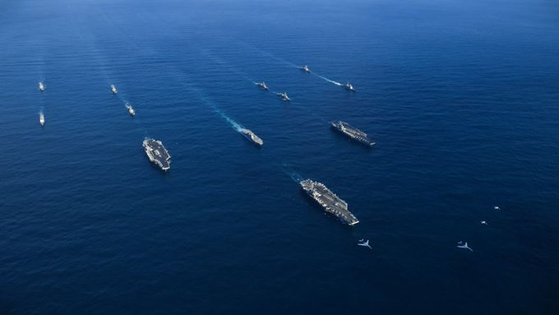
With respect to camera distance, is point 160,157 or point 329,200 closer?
point 329,200

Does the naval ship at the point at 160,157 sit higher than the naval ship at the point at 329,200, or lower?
lower

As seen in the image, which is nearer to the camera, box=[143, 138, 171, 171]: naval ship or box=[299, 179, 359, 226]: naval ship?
box=[299, 179, 359, 226]: naval ship

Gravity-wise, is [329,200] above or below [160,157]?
above

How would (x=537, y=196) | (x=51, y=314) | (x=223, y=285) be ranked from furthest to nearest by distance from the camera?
(x=537, y=196)
(x=223, y=285)
(x=51, y=314)

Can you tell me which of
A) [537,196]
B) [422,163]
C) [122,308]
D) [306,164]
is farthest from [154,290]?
[537,196]

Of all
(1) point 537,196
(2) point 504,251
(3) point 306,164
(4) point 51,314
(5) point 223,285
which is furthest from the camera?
(3) point 306,164

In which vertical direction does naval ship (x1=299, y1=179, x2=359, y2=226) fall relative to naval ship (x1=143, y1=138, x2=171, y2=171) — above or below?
above

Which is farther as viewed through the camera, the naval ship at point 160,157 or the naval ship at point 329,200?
the naval ship at point 160,157

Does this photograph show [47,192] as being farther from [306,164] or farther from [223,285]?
[306,164]
